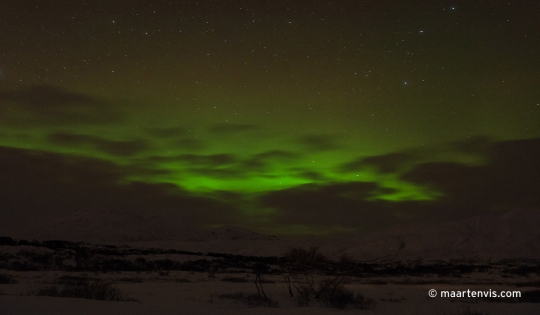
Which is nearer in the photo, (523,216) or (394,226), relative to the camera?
(523,216)

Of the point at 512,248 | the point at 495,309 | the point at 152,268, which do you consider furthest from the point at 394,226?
the point at 495,309

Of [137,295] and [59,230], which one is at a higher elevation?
[59,230]

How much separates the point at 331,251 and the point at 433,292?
92.4 m

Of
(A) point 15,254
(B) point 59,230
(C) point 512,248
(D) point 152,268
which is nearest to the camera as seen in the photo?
(D) point 152,268

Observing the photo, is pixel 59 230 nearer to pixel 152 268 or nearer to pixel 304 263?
pixel 152 268

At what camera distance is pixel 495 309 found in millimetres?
18172

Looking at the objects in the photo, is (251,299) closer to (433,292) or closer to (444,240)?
(433,292)

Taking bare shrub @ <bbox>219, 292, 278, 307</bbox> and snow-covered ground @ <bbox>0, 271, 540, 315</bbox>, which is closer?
snow-covered ground @ <bbox>0, 271, 540, 315</bbox>

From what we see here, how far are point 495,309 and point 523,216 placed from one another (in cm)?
10345

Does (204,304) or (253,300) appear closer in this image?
(204,304)

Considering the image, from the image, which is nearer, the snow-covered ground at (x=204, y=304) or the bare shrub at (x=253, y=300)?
the snow-covered ground at (x=204, y=304)

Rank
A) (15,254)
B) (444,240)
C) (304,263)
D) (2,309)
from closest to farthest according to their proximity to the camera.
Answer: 1. (2,309)
2. (304,263)
3. (15,254)
4. (444,240)

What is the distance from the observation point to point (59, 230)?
19688 cm

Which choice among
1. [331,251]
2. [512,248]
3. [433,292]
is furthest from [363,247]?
[433,292]
